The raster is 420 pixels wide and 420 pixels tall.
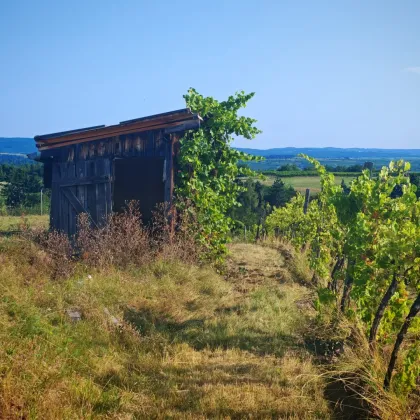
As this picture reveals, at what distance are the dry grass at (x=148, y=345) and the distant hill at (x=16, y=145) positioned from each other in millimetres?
101967

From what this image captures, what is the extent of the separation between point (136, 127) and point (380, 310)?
605 centimetres

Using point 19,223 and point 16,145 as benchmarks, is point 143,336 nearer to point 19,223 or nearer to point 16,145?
point 19,223

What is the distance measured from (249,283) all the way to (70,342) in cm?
403

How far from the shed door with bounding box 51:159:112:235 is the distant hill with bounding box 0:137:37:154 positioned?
321 feet

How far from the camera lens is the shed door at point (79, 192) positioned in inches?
362

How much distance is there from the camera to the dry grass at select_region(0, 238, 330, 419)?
371 centimetres

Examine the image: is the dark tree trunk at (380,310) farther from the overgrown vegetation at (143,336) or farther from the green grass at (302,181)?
the green grass at (302,181)

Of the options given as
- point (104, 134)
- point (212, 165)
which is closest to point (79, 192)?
point (104, 134)

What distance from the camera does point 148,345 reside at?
5.00 meters

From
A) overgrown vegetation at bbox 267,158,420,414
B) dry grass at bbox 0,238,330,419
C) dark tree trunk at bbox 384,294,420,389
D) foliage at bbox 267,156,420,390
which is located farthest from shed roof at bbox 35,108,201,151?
dark tree trunk at bbox 384,294,420,389

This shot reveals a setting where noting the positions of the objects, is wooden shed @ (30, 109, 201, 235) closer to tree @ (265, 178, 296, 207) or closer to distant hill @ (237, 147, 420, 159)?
tree @ (265, 178, 296, 207)

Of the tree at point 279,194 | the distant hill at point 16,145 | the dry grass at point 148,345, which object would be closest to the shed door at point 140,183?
the dry grass at point 148,345

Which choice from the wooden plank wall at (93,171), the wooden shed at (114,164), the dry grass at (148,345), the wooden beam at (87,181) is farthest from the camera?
the wooden beam at (87,181)

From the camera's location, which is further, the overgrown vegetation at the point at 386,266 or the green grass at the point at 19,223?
the green grass at the point at 19,223
